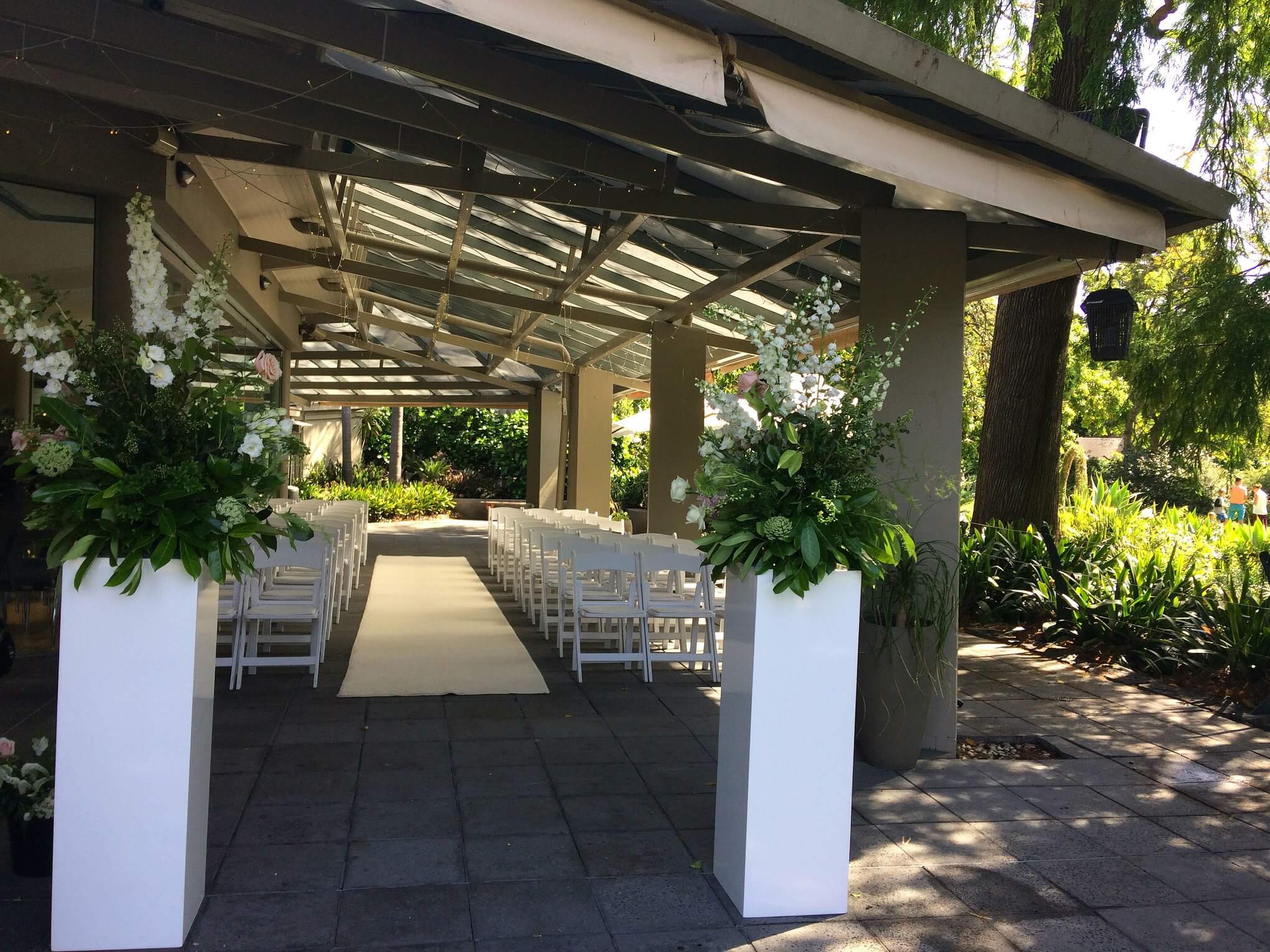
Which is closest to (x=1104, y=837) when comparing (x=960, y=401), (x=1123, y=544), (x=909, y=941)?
(x=909, y=941)

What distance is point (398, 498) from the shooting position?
22188 mm

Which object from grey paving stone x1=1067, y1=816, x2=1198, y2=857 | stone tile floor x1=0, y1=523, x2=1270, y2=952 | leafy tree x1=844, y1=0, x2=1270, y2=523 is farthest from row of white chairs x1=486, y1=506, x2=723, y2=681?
leafy tree x1=844, y1=0, x2=1270, y2=523

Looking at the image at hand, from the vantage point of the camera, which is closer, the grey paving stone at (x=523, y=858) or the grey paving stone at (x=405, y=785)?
the grey paving stone at (x=523, y=858)

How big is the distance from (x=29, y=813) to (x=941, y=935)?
2734 millimetres

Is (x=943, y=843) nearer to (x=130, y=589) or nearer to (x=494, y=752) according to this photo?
(x=494, y=752)

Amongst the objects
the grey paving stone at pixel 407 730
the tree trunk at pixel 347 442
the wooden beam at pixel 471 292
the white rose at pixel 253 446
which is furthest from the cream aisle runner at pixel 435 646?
the tree trunk at pixel 347 442

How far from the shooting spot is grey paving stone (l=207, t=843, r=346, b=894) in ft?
10.8

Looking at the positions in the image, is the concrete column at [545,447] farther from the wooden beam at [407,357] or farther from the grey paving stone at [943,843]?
the grey paving stone at [943,843]

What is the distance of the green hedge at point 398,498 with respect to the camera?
21188mm

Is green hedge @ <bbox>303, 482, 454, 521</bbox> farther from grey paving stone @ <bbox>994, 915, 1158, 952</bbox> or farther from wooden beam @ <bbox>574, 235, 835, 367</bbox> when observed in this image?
grey paving stone @ <bbox>994, 915, 1158, 952</bbox>

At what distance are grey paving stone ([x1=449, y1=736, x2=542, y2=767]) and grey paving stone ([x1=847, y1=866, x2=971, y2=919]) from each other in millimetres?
1683

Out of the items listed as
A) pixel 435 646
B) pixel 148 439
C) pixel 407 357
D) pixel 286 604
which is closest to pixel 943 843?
pixel 148 439

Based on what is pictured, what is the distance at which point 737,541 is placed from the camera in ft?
10.9

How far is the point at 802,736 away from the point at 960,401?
2.33 m
